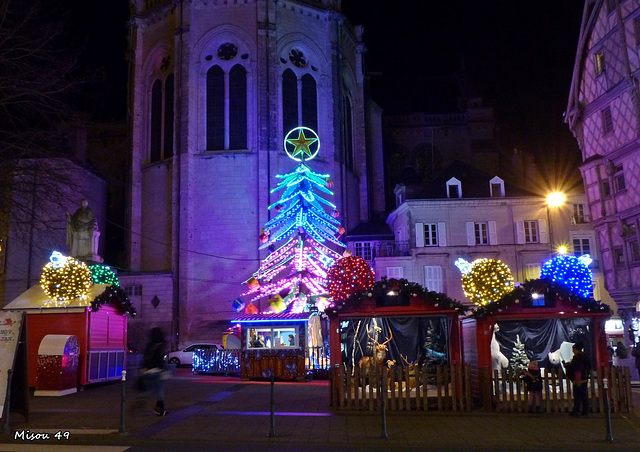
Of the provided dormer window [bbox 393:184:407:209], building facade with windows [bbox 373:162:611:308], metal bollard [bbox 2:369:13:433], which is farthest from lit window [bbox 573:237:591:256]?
metal bollard [bbox 2:369:13:433]

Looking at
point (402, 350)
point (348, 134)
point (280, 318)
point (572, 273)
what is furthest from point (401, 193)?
point (402, 350)

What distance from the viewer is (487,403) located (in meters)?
12.9

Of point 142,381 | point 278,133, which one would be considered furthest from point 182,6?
point 142,381

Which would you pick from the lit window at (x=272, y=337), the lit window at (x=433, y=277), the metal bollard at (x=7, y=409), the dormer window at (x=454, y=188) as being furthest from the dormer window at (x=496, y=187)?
the metal bollard at (x=7, y=409)

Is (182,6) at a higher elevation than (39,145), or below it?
higher

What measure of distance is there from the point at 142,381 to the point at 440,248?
84.2 ft

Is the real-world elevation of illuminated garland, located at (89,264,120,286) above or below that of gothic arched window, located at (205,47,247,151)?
below

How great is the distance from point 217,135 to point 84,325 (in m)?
20.6

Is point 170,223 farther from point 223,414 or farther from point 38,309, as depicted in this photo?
point 223,414

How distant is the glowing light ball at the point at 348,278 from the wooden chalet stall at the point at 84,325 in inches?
274

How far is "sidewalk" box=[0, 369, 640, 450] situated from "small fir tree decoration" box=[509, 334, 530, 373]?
3195 millimetres

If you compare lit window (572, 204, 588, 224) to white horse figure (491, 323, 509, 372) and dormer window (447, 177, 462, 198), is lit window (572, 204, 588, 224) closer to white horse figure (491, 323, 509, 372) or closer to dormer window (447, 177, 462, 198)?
dormer window (447, 177, 462, 198)

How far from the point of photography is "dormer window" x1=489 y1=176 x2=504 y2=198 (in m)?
35.9

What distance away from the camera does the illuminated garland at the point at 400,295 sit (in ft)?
45.1
